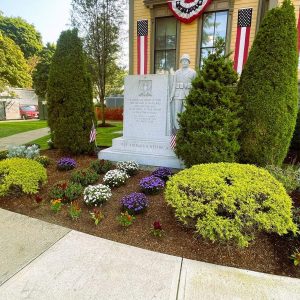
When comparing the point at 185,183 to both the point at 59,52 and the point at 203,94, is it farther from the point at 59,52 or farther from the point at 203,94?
the point at 59,52

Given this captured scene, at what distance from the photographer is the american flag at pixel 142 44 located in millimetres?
11070

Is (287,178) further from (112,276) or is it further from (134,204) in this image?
(112,276)

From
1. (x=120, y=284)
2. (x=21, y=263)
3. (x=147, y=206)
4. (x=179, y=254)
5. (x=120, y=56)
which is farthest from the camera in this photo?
(x=120, y=56)

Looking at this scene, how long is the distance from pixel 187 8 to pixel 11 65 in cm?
1709

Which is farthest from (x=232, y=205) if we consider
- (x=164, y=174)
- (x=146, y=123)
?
(x=146, y=123)

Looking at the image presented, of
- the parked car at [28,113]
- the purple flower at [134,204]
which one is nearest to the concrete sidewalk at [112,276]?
the purple flower at [134,204]

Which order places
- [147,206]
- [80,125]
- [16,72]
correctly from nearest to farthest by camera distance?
[147,206], [80,125], [16,72]

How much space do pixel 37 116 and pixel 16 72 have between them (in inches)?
282

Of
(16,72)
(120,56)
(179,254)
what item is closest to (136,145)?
(179,254)

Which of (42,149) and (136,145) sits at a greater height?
(136,145)

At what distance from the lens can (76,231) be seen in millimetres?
3174

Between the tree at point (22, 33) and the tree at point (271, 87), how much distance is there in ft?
145

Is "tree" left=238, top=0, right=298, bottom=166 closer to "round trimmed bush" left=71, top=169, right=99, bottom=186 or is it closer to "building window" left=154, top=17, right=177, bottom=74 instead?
Answer: "round trimmed bush" left=71, top=169, right=99, bottom=186

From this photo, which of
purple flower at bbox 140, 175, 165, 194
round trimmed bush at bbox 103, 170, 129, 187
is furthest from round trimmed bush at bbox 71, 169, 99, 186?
purple flower at bbox 140, 175, 165, 194
